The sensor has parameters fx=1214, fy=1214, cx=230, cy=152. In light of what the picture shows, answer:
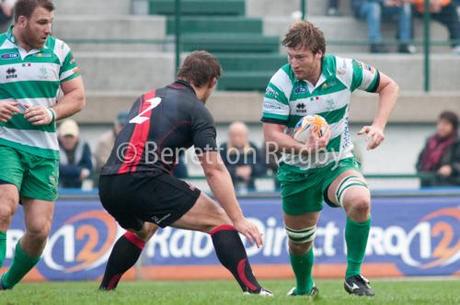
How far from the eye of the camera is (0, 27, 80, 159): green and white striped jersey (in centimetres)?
1024

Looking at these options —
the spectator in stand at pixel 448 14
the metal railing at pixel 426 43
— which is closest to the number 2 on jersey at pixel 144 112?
the metal railing at pixel 426 43

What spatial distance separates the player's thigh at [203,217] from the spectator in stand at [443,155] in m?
7.69

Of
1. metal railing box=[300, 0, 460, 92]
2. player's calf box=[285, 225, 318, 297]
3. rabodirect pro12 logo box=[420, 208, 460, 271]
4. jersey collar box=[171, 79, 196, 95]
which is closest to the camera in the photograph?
jersey collar box=[171, 79, 196, 95]

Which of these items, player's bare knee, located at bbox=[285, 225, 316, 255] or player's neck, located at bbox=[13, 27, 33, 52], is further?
player's bare knee, located at bbox=[285, 225, 316, 255]

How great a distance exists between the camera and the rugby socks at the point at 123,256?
33.5ft

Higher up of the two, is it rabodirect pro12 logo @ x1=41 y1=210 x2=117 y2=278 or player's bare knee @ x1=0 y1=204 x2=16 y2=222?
player's bare knee @ x1=0 y1=204 x2=16 y2=222

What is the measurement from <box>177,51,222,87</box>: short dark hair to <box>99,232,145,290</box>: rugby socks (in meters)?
1.52

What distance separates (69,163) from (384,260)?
452 cm

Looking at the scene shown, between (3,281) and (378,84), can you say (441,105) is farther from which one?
(3,281)

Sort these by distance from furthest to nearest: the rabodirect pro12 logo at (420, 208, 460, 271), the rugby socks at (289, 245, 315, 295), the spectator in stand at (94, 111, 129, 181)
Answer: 1. the spectator in stand at (94, 111, 129, 181)
2. the rabodirect pro12 logo at (420, 208, 460, 271)
3. the rugby socks at (289, 245, 315, 295)

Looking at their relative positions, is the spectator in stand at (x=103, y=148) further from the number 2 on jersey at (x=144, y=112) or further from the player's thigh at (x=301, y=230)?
the number 2 on jersey at (x=144, y=112)

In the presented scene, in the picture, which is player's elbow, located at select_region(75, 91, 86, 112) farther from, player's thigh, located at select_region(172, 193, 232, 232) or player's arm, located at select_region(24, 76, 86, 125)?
player's thigh, located at select_region(172, 193, 232, 232)

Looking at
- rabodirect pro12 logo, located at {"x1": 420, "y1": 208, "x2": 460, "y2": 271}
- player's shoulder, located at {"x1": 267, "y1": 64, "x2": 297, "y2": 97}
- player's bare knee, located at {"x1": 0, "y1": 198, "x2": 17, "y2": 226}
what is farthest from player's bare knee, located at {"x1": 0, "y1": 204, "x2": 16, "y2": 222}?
rabodirect pro12 logo, located at {"x1": 420, "y1": 208, "x2": 460, "y2": 271}

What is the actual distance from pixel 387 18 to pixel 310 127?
9.58 meters
